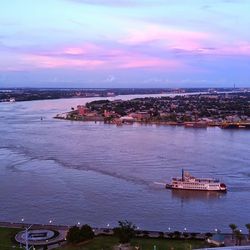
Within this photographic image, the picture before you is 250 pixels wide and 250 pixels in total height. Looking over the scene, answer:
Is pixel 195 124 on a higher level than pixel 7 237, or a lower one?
higher

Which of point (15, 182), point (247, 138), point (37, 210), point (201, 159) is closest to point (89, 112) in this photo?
point (247, 138)

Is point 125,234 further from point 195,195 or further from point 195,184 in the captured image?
point 195,184

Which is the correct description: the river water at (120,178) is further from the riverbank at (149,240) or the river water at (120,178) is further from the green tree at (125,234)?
the green tree at (125,234)

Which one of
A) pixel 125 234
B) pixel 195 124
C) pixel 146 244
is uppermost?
pixel 195 124

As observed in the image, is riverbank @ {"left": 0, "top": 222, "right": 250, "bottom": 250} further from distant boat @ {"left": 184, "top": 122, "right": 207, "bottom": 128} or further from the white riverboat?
distant boat @ {"left": 184, "top": 122, "right": 207, "bottom": 128}

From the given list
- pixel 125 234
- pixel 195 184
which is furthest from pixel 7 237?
pixel 195 184

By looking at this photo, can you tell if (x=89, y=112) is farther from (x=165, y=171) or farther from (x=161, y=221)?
(x=161, y=221)
